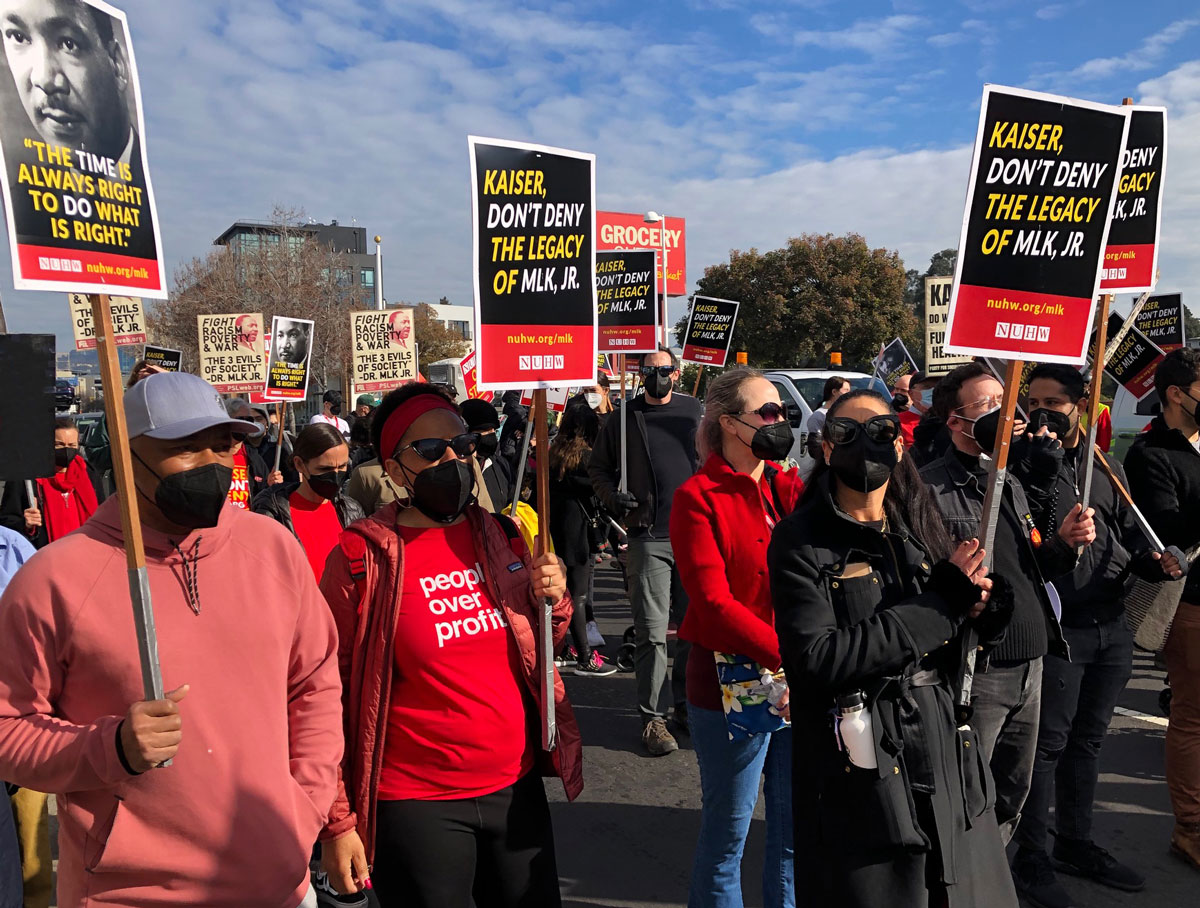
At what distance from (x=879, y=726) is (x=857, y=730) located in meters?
0.06

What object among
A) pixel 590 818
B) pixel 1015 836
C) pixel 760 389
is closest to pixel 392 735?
pixel 760 389

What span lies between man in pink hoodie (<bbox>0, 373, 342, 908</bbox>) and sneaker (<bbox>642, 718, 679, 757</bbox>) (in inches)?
140

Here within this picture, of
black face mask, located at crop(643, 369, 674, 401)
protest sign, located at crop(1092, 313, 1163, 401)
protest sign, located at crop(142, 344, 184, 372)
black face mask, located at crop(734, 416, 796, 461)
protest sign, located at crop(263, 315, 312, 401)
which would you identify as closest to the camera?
black face mask, located at crop(734, 416, 796, 461)

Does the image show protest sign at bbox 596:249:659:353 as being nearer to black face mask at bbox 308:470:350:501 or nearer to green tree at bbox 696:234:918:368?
black face mask at bbox 308:470:350:501

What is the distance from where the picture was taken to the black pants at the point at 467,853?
2471 mm

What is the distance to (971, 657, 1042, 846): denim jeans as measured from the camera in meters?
3.22

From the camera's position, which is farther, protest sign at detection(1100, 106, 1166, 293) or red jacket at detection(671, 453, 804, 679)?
protest sign at detection(1100, 106, 1166, 293)

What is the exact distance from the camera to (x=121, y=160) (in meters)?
2.11

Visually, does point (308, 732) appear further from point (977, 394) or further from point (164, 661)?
point (977, 394)

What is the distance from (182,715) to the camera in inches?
79.2

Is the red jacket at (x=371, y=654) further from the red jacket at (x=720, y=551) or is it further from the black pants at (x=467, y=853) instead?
the red jacket at (x=720, y=551)

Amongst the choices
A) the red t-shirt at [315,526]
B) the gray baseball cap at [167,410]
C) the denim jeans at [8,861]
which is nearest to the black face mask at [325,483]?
the red t-shirt at [315,526]

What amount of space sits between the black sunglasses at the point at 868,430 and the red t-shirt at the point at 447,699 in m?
1.07

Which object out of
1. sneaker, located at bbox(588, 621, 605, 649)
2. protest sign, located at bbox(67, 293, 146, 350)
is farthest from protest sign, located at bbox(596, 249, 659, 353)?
protest sign, located at bbox(67, 293, 146, 350)
